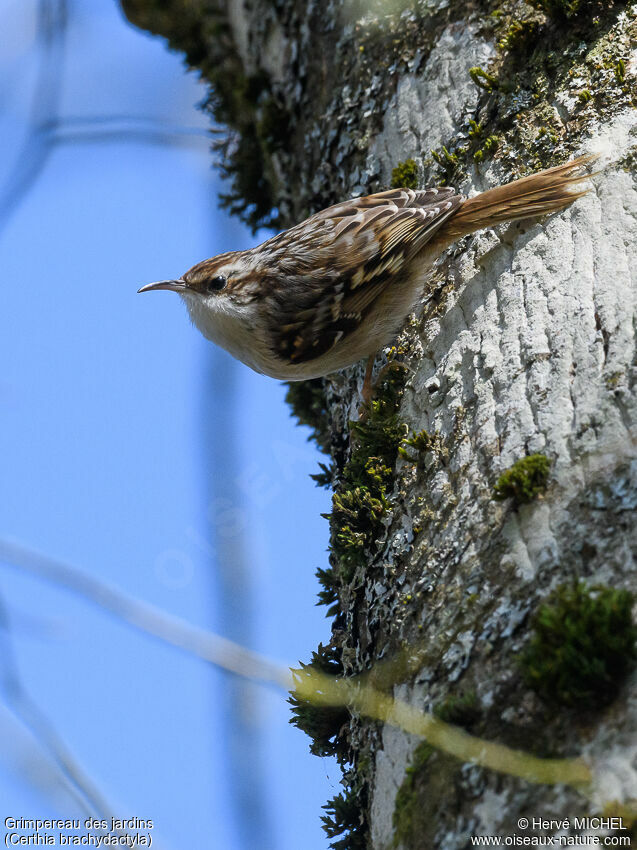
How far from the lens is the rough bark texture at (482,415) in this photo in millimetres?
1728

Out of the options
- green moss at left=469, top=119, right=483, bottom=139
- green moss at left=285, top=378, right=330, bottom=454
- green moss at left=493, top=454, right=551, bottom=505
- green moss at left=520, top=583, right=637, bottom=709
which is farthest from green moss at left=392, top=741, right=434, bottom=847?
green moss at left=285, top=378, right=330, bottom=454

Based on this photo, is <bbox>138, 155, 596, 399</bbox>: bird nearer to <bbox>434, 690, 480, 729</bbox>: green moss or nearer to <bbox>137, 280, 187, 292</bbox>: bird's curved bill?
<bbox>137, 280, 187, 292</bbox>: bird's curved bill

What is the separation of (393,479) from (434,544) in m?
0.41

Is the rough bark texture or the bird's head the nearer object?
the rough bark texture

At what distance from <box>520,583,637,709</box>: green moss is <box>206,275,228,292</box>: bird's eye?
2675 mm

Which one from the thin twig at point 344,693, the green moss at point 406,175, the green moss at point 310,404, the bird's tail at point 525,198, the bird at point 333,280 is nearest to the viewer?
the thin twig at point 344,693

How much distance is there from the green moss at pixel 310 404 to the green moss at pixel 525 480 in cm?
217

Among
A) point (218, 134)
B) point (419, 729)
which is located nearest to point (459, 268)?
point (419, 729)

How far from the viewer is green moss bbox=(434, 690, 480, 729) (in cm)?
175

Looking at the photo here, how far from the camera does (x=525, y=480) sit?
6.49 ft

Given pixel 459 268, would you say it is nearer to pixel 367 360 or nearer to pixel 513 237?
pixel 513 237

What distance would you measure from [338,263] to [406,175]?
1.65ft

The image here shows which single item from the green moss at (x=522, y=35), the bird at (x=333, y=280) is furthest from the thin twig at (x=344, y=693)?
the green moss at (x=522, y=35)

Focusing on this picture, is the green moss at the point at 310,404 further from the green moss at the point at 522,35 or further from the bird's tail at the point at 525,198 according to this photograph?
the green moss at the point at 522,35
